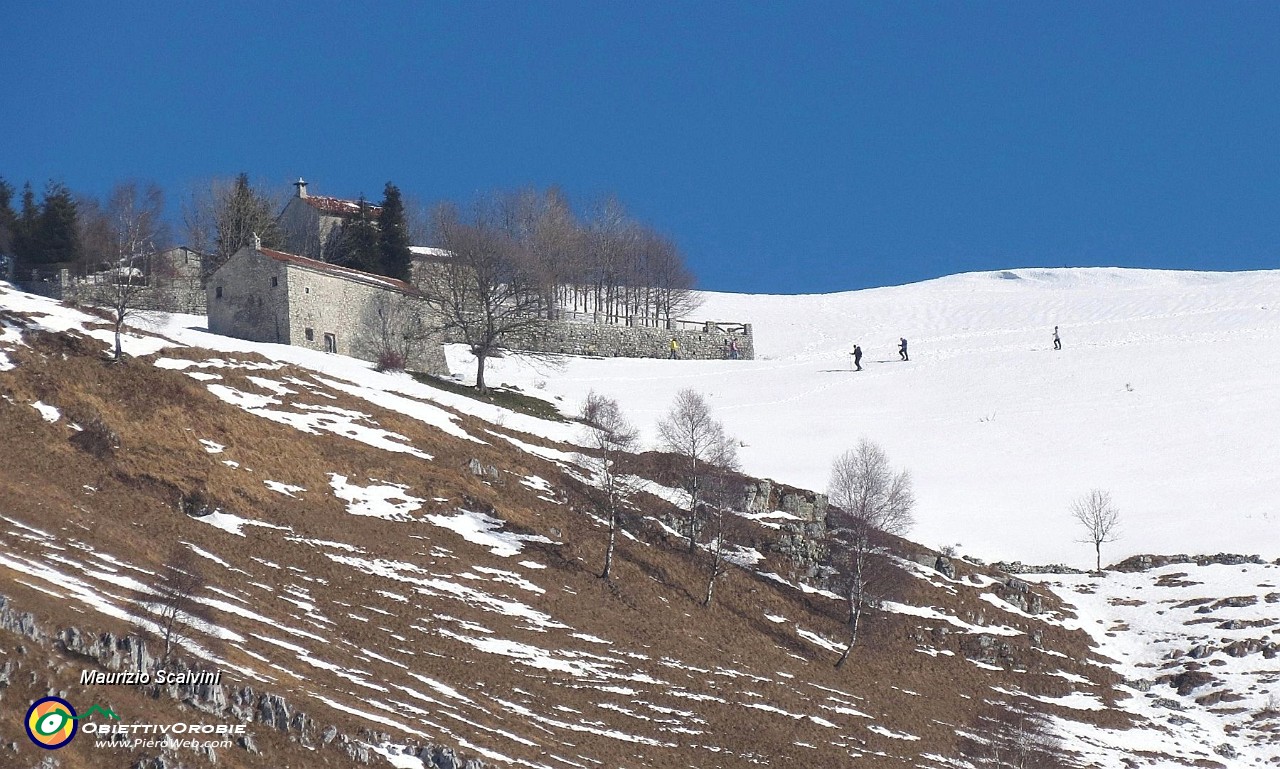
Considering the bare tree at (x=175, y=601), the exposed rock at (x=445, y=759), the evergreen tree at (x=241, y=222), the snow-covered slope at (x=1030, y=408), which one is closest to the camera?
the exposed rock at (x=445, y=759)

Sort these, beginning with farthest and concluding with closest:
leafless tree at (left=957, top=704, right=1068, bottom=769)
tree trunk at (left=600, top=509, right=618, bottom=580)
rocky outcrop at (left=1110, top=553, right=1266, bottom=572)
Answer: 1. rocky outcrop at (left=1110, top=553, right=1266, bottom=572)
2. tree trunk at (left=600, top=509, right=618, bottom=580)
3. leafless tree at (left=957, top=704, right=1068, bottom=769)

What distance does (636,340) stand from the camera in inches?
3465

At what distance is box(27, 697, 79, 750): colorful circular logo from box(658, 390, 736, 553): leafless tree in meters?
28.6

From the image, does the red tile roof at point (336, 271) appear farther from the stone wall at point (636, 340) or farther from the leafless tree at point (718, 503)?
the leafless tree at point (718, 503)

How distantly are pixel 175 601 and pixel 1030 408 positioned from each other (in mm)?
54192

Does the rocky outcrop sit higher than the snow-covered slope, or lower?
lower

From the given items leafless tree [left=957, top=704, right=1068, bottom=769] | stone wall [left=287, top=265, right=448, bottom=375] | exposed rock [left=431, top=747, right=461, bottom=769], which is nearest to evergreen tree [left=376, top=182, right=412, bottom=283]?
stone wall [left=287, top=265, right=448, bottom=375]

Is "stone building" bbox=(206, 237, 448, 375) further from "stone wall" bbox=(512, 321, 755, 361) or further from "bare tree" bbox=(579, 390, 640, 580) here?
"bare tree" bbox=(579, 390, 640, 580)

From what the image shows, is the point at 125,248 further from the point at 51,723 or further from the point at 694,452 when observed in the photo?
the point at 51,723

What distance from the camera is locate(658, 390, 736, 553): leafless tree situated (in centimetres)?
5028

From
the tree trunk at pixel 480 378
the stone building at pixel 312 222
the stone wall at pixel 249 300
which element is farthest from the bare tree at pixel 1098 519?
the stone building at pixel 312 222

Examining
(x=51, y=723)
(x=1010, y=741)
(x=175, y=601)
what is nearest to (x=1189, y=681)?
(x=1010, y=741)

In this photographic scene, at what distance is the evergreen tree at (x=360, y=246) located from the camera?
263ft

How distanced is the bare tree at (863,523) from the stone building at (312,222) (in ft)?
135
